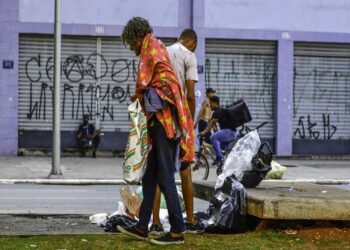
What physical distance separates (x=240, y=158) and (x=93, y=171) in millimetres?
11292

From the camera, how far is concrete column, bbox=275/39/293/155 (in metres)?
24.6

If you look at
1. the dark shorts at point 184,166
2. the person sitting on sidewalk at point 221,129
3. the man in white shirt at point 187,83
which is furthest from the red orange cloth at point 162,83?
the person sitting on sidewalk at point 221,129

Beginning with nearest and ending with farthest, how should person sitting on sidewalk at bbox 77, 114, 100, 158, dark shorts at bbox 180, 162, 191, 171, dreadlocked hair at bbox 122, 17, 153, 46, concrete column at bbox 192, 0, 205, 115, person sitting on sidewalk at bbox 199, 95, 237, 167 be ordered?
dreadlocked hair at bbox 122, 17, 153, 46 < dark shorts at bbox 180, 162, 191, 171 < person sitting on sidewalk at bbox 199, 95, 237, 167 < person sitting on sidewalk at bbox 77, 114, 100, 158 < concrete column at bbox 192, 0, 205, 115

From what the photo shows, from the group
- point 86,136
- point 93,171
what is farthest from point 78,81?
point 93,171

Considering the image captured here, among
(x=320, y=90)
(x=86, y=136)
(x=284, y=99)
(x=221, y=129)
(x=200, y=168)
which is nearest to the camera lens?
(x=221, y=129)

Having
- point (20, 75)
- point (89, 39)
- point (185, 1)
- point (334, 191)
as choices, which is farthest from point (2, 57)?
point (334, 191)

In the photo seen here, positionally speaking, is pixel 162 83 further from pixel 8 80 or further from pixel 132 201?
pixel 8 80

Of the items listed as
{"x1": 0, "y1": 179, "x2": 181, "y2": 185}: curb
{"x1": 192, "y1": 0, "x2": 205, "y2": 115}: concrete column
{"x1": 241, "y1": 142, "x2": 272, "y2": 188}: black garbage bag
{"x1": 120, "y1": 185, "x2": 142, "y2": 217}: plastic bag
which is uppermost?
{"x1": 192, "y1": 0, "x2": 205, "y2": 115}: concrete column

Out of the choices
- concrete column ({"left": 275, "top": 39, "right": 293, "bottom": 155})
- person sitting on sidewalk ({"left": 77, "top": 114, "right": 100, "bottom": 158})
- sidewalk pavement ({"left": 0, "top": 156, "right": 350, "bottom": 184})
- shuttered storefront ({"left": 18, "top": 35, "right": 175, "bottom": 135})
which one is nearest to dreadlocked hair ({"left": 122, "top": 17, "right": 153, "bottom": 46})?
sidewalk pavement ({"left": 0, "top": 156, "right": 350, "bottom": 184})

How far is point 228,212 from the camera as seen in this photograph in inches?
290

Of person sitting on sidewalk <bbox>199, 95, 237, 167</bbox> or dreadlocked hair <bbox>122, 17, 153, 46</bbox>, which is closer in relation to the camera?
dreadlocked hair <bbox>122, 17, 153, 46</bbox>

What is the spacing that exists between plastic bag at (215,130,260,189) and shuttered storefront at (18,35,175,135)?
15840 millimetres

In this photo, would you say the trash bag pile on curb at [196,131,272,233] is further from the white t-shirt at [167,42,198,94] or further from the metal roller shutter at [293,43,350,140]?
the metal roller shutter at [293,43,350,140]

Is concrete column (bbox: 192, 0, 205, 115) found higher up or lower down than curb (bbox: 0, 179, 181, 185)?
higher up
